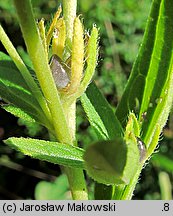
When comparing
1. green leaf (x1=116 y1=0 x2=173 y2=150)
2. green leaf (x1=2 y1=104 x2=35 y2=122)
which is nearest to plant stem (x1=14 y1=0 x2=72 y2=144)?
green leaf (x1=2 y1=104 x2=35 y2=122)

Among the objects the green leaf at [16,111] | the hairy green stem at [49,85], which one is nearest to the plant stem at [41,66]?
the hairy green stem at [49,85]

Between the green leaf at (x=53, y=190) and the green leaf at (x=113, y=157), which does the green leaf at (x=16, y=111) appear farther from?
the green leaf at (x=53, y=190)

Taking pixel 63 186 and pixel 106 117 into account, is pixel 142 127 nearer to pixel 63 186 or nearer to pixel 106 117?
pixel 106 117

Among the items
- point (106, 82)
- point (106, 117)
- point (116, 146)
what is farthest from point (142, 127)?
point (106, 82)

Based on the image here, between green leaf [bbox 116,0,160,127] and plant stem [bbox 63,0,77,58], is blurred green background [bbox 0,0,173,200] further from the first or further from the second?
plant stem [bbox 63,0,77,58]

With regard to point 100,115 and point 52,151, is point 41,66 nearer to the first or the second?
point 52,151
